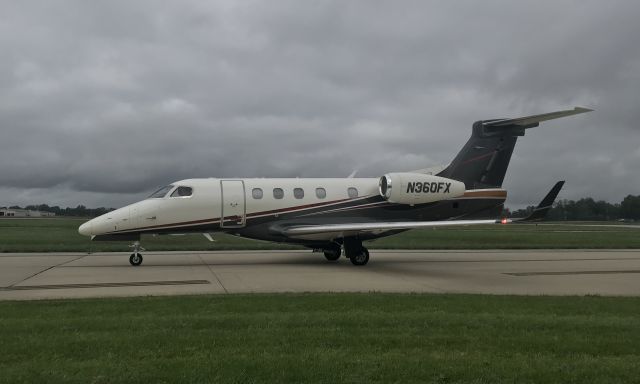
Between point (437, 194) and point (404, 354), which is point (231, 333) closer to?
point (404, 354)

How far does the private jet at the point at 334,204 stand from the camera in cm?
1827

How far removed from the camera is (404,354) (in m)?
6.19

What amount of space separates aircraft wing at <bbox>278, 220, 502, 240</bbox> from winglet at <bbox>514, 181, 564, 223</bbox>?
5.87 ft

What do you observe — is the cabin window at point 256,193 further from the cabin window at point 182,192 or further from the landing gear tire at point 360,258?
the landing gear tire at point 360,258

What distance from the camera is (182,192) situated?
61.5 ft

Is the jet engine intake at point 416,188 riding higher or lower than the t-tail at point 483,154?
lower

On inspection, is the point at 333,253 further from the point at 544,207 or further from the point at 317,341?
the point at 317,341

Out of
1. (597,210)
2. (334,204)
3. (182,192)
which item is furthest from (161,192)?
(597,210)

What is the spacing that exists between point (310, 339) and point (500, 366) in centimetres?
229

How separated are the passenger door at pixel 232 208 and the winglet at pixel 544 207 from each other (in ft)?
30.0

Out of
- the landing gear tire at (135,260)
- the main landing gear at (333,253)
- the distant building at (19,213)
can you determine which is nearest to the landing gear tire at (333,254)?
the main landing gear at (333,253)

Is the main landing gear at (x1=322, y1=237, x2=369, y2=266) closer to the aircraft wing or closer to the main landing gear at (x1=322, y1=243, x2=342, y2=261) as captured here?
the aircraft wing

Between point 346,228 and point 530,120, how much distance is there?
25.4 feet

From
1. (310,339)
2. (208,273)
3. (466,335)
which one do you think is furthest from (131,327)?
(208,273)
